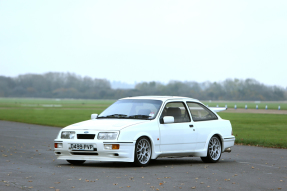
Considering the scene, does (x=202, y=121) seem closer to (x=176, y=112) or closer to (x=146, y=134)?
(x=176, y=112)

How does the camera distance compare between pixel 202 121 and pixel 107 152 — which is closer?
pixel 107 152

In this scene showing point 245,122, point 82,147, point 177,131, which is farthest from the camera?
point 245,122

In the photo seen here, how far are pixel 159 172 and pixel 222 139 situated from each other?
3249 mm

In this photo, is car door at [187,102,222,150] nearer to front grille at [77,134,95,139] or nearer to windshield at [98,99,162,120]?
windshield at [98,99,162,120]

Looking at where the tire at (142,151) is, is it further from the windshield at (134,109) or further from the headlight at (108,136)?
the windshield at (134,109)

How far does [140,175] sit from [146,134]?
1.54 meters

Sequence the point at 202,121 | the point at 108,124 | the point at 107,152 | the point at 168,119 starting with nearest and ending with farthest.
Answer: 1. the point at 107,152
2. the point at 108,124
3. the point at 168,119
4. the point at 202,121

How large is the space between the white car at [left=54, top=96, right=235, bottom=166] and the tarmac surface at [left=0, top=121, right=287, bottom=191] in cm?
29

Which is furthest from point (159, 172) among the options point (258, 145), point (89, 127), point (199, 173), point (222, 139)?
point (258, 145)

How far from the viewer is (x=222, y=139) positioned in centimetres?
1232

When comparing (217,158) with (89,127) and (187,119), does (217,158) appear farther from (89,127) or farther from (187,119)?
(89,127)

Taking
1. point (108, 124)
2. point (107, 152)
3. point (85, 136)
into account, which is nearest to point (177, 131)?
point (108, 124)

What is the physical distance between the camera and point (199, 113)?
1220 cm

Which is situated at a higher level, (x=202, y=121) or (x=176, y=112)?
(x=176, y=112)
